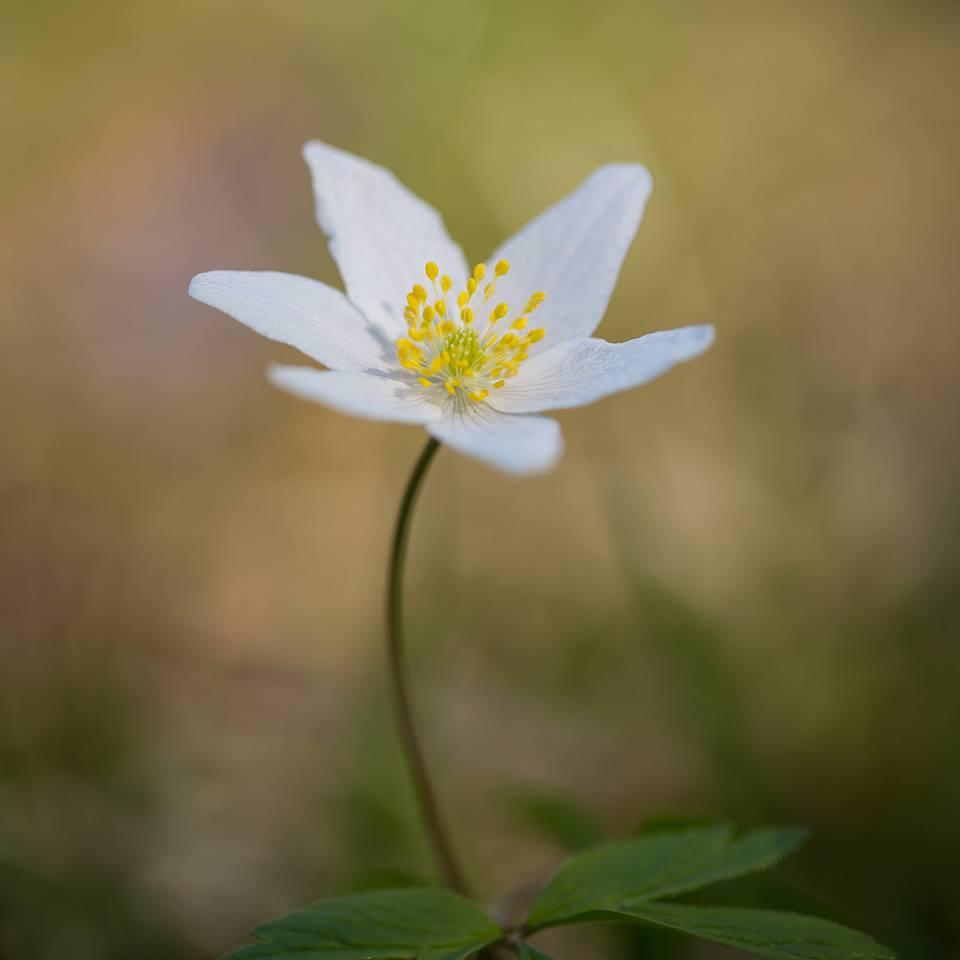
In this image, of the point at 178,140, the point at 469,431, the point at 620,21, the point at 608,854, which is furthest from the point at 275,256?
the point at 608,854

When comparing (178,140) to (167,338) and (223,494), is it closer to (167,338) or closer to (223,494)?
(167,338)

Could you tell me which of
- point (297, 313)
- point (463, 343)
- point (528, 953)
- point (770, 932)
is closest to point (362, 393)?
point (297, 313)

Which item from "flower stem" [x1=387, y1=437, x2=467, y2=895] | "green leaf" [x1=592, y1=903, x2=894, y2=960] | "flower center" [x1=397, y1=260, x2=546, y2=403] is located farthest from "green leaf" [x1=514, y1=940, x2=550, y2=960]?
"flower center" [x1=397, y1=260, x2=546, y2=403]

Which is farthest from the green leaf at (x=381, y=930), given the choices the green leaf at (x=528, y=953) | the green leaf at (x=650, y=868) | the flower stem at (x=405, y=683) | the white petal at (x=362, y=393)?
the white petal at (x=362, y=393)

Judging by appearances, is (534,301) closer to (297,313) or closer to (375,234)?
(375,234)

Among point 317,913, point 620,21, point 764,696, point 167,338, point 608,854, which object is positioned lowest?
point 764,696

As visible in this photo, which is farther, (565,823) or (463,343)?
(565,823)
